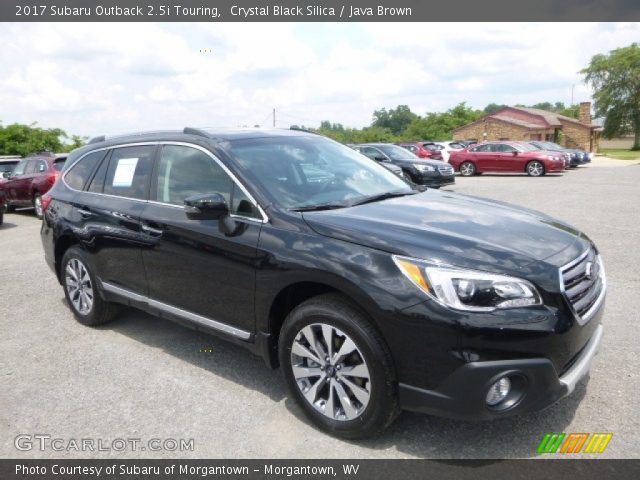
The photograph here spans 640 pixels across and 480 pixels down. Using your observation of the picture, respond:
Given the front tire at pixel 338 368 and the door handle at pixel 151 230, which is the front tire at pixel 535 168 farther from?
the front tire at pixel 338 368

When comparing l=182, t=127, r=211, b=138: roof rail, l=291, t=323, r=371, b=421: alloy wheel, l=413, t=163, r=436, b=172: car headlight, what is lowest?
l=291, t=323, r=371, b=421: alloy wheel

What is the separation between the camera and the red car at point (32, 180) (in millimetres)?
12531

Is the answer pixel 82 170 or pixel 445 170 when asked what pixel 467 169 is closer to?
pixel 445 170

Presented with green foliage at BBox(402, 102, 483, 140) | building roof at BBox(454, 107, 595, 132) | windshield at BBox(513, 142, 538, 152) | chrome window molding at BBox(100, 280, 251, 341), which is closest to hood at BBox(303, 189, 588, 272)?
chrome window molding at BBox(100, 280, 251, 341)

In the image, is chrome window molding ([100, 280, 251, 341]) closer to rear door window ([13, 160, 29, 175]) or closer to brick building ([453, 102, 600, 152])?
rear door window ([13, 160, 29, 175])

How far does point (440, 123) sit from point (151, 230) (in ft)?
231

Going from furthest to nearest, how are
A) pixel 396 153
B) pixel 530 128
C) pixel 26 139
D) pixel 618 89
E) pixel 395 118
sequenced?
pixel 395 118
pixel 618 89
pixel 530 128
pixel 26 139
pixel 396 153

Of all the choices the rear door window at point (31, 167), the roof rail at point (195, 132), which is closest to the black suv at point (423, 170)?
the rear door window at point (31, 167)

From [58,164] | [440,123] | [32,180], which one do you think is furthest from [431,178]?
[440,123]

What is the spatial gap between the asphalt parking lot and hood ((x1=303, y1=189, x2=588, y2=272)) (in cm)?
102

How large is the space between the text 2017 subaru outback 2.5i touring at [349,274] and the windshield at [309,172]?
0.02 m

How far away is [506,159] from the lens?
22453mm
